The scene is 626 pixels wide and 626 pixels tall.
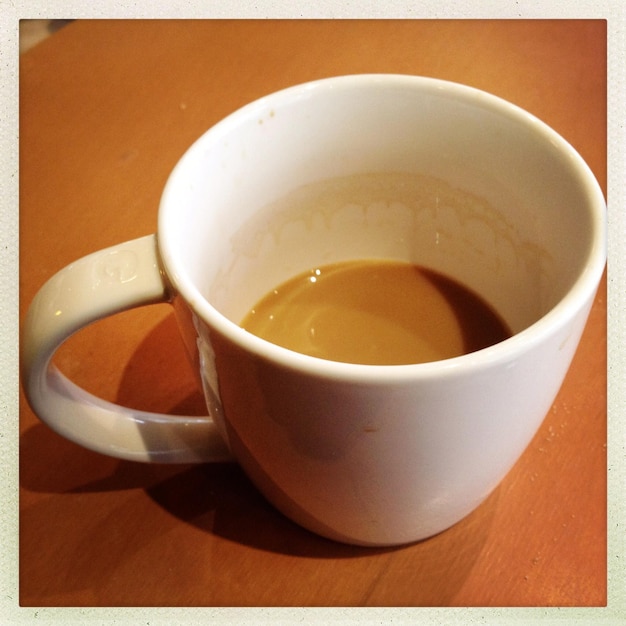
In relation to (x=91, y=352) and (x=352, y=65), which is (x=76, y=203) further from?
(x=352, y=65)

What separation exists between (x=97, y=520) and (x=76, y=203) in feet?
1.13

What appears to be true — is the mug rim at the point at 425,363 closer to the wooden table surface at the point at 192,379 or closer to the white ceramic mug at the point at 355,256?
the white ceramic mug at the point at 355,256

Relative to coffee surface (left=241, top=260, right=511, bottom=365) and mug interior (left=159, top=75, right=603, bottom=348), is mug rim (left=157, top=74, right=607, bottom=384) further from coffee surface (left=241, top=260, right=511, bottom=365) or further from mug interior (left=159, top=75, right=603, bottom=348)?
coffee surface (left=241, top=260, right=511, bottom=365)

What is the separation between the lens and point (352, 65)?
0.80 metres

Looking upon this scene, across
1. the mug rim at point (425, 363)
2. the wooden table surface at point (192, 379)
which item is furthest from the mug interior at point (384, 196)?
the wooden table surface at point (192, 379)

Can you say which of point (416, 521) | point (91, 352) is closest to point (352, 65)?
point (91, 352)

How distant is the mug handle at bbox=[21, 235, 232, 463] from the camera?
14.6 inches

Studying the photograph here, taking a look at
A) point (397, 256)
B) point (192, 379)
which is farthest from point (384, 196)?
point (192, 379)

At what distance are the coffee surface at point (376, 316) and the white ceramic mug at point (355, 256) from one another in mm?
16

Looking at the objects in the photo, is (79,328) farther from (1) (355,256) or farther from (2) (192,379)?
(1) (355,256)

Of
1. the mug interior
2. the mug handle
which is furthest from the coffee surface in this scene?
the mug handle

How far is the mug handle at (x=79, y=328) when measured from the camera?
371mm

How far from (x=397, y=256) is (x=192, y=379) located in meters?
0.23

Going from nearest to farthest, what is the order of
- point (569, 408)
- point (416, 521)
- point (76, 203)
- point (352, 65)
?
point (416, 521) → point (569, 408) → point (76, 203) → point (352, 65)
